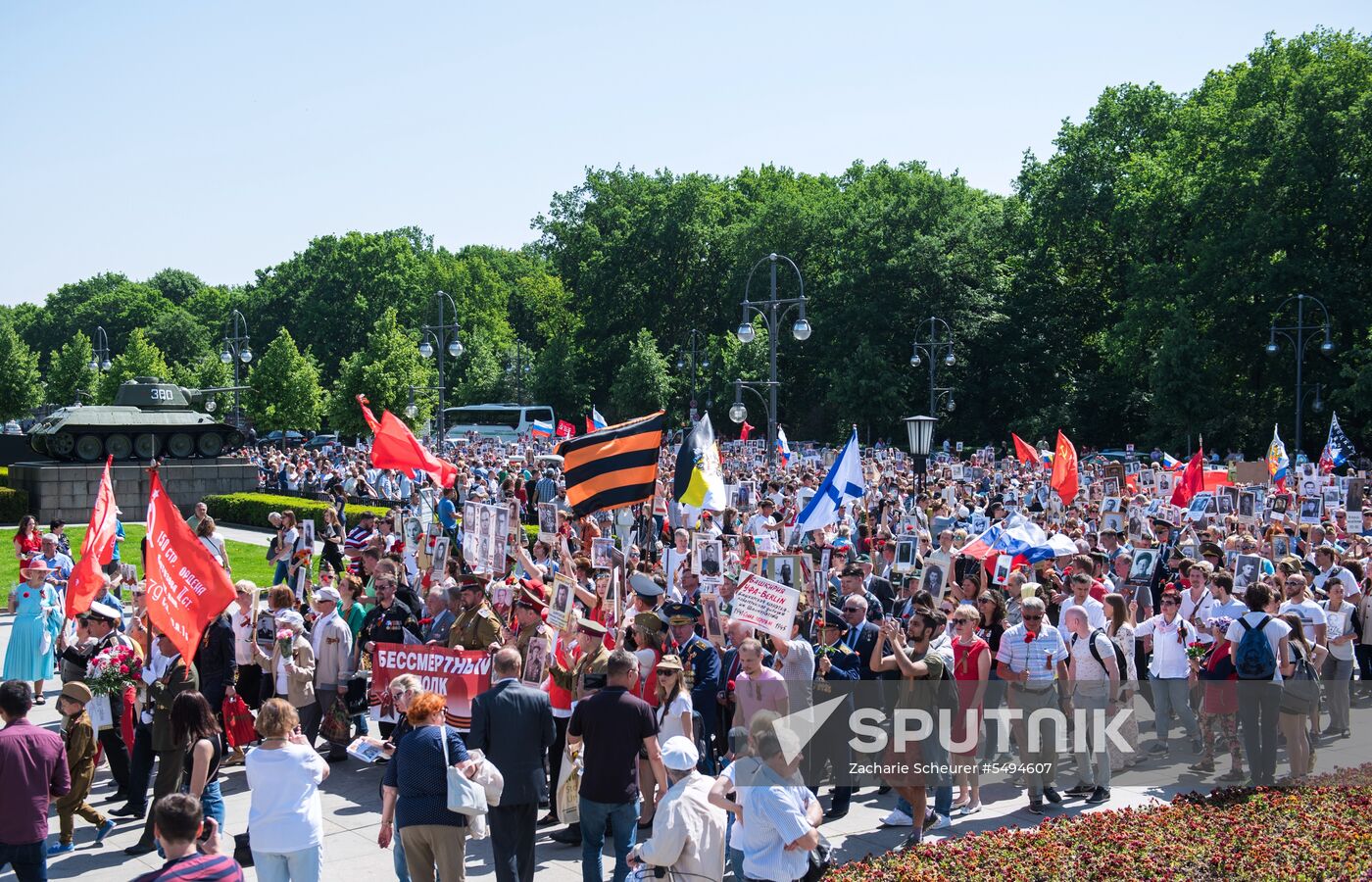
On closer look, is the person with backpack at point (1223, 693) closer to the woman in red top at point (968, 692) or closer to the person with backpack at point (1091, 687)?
the person with backpack at point (1091, 687)

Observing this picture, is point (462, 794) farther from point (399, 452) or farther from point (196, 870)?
point (399, 452)

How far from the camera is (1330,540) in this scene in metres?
15.4

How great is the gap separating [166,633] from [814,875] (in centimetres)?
539

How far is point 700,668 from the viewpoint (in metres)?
9.33

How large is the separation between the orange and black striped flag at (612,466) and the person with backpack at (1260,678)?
5920 mm

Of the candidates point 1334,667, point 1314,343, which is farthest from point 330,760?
point 1314,343

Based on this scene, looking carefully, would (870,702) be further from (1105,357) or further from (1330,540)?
(1105,357)

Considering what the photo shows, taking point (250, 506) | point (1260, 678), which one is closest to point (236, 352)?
point (250, 506)

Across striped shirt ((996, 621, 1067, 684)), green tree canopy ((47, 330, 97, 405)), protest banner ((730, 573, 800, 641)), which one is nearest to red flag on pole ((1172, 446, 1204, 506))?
striped shirt ((996, 621, 1067, 684))

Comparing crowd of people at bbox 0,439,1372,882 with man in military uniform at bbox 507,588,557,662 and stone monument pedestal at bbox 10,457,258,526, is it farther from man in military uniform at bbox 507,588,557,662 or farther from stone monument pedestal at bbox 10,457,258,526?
stone monument pedestal at bbox 10,457,258,526

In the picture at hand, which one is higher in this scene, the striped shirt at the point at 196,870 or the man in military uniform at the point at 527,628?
the man in military uniform at the point at 527,628

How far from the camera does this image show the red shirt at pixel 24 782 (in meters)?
7.01

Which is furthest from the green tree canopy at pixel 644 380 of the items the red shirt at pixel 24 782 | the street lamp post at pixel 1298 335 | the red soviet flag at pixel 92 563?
the red shirt at pixel 24 782

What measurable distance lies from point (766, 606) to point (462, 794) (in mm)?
3176
